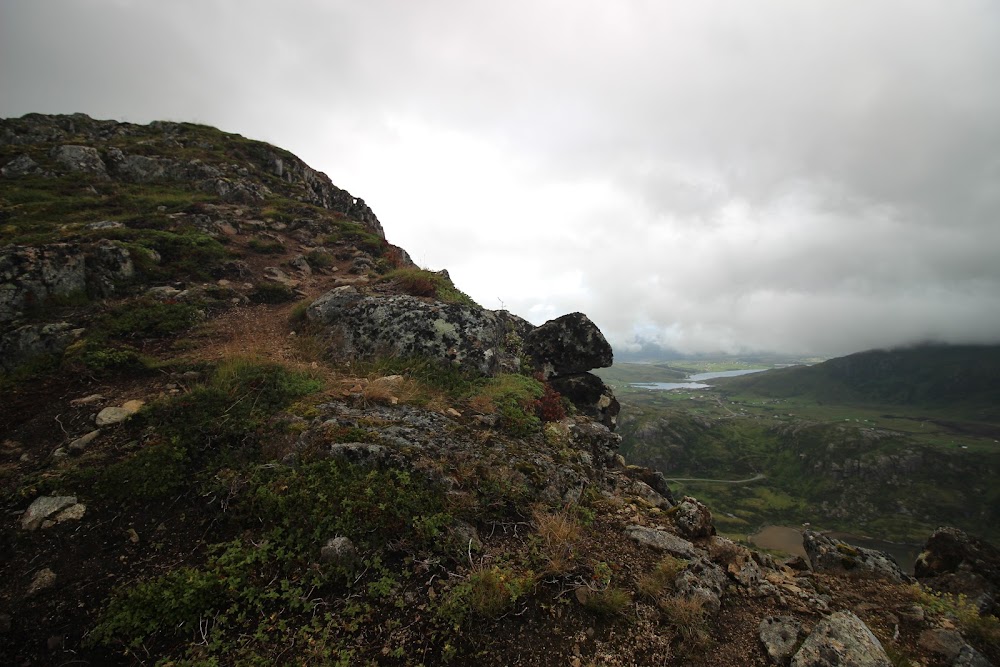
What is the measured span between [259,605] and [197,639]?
0.71 meters

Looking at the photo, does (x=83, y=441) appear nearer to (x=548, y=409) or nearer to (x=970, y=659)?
(x=548, y=409)

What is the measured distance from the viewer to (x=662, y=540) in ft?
27.9

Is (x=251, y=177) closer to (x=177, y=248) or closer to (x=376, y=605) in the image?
(x=177, y=248)

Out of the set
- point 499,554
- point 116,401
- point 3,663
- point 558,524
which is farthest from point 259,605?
point 116,401

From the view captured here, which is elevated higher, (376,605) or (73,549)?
(73,549)


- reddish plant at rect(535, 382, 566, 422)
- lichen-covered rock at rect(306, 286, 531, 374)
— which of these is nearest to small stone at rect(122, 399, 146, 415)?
lichen-covered rock at rect(306, 286, 531, 374)

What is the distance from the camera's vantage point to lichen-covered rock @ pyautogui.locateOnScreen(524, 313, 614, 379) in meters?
20.0

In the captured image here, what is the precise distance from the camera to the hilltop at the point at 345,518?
5.43 meters

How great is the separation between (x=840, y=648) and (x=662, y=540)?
3.16 metres

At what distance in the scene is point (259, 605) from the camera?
5.48m

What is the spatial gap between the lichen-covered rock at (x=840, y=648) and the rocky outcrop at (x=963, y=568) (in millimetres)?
4755

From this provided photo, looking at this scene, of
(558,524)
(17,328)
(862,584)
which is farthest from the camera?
(17,328)

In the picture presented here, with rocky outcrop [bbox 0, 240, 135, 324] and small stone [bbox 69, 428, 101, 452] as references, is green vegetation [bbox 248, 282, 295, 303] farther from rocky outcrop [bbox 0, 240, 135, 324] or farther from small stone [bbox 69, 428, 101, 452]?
small stone [bbox 69, 428, 101, 452]

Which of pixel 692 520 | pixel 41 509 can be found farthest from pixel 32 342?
pixel 692 520
